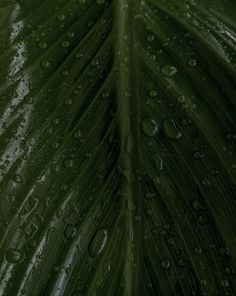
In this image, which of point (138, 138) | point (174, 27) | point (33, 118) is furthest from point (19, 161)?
point (174, 27)

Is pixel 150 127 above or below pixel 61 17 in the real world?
below

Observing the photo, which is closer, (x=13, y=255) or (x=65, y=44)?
(x=13, y=255)

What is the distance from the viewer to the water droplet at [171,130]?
0.92m

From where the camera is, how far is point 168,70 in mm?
960

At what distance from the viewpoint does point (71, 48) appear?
3.21 ft

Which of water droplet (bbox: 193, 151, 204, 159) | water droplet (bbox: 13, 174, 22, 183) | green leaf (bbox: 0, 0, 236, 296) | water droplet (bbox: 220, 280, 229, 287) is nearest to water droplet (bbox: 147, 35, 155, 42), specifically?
green leaf (bbox: 0, 0, 236, 296)

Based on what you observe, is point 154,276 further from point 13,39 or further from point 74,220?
point 13,39

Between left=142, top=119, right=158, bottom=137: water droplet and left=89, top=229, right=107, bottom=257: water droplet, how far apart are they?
19 centimetres

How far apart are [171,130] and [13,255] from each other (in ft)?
1.13

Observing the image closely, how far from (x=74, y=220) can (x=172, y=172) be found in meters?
0.19

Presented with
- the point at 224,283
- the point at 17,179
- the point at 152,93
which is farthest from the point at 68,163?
the point at 224,283

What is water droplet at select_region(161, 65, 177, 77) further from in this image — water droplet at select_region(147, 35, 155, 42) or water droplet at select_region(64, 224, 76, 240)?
water droplet at select_region(64, 224, 76, 240)

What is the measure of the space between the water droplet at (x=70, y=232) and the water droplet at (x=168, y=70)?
0.32 metres

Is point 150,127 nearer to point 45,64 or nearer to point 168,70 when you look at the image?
point 168,70
